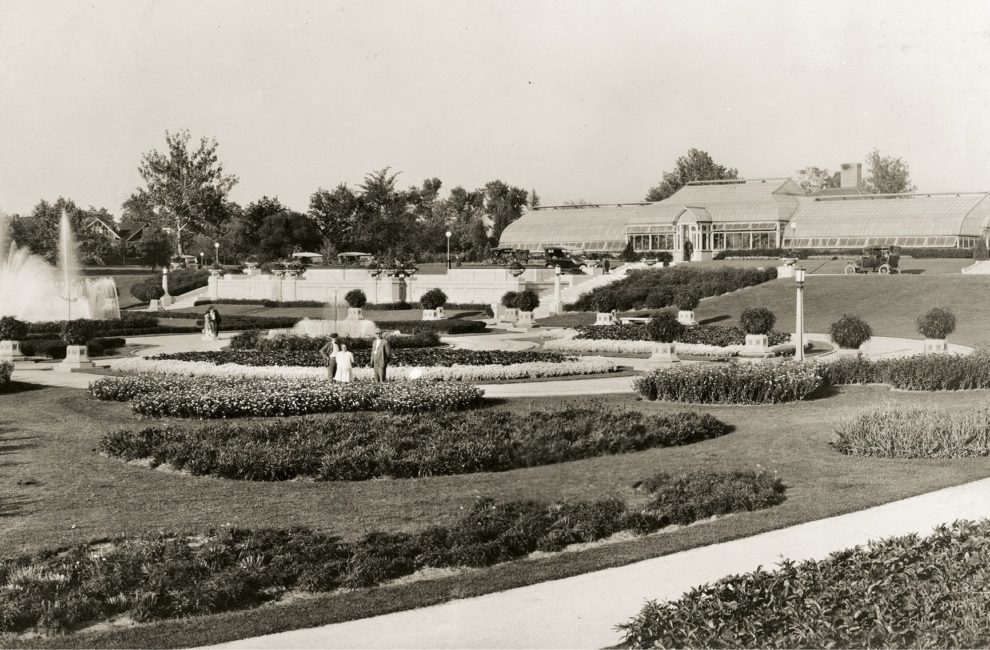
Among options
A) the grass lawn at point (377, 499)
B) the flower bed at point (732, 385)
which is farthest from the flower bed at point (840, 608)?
the flower bed at point (732, 385)

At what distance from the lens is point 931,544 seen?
7.97 m

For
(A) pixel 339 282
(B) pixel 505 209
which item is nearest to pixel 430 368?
(A) pixel 339 282

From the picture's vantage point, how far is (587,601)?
25.3 ft

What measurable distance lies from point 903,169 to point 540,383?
72620 millimetres

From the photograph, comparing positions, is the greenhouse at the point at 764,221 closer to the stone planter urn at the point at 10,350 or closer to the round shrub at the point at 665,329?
the round shrub at the point at 665,329

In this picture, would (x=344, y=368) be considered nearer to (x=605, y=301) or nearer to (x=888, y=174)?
(x=605, y=301)

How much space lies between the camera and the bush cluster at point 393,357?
2219 cm

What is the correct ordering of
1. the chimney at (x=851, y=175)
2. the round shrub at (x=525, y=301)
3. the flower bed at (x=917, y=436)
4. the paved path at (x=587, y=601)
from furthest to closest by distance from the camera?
the chimney at (x=851, y=175) → the round shrub at (x=525, y=301) → the flower bed at (x=917, y=436) → the paved path at (x=587, y=601)

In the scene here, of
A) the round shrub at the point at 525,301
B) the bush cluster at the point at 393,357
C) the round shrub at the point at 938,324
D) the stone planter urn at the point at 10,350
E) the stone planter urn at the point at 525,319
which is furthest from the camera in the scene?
the round shrub at the point at 525,301

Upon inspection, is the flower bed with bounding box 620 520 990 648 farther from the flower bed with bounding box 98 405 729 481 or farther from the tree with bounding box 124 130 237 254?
the tree with bounding box 124 130 237 254

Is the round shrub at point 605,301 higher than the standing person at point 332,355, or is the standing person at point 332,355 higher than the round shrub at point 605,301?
the round shrub at point 605,301

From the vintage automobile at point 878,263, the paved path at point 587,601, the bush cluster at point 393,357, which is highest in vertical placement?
the vintage automobile at point 878,263

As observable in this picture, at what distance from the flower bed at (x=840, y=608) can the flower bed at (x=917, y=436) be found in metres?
5.74

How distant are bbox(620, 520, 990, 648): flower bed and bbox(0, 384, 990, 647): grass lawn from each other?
186 cm
